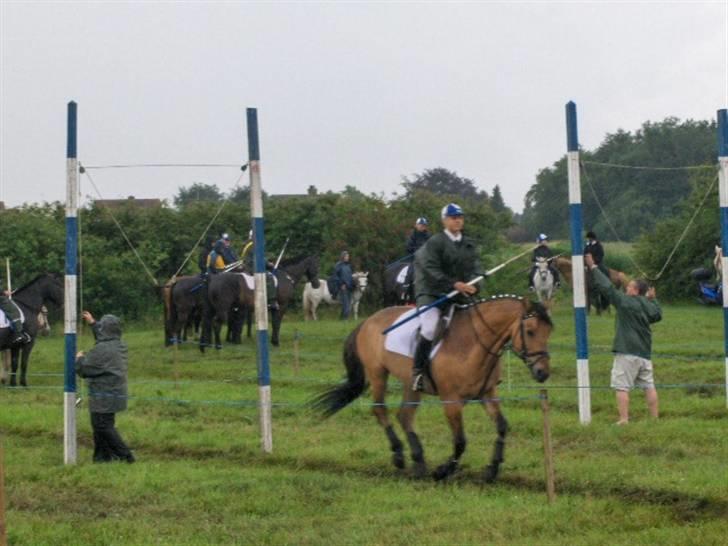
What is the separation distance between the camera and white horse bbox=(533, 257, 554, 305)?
34.4 m

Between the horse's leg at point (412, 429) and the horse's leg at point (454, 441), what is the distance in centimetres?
33

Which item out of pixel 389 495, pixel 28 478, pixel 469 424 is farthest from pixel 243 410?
pixel 389 495

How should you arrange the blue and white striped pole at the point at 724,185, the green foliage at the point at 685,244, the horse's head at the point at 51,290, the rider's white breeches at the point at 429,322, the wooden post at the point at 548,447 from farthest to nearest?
1. the green foliage at the point at 685,244
2. the horse's head at the point at 51,290
3. the blue and white striped pole at the point at 724,185
4. the rider's white breeches at the point at 429,322
5. the wooden post at the point at 548,447

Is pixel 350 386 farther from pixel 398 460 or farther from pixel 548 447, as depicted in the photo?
pixel 548 447

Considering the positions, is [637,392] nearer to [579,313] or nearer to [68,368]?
[579,313]

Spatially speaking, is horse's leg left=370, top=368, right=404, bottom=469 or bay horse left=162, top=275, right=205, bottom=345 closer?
horse's leg left=370, top=368, right=404, bottom=469

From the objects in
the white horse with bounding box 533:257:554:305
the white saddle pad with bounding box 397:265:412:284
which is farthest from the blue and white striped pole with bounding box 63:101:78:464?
the white horse with bounding box 533:257:554:305

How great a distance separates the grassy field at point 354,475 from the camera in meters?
12.2

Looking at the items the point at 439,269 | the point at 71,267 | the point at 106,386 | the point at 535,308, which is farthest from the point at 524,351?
the point at 71,267

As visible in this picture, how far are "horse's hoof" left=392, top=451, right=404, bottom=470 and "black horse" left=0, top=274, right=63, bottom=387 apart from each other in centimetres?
1229

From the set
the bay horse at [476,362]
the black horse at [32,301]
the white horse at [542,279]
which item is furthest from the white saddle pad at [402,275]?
the bay horse at [476,362]

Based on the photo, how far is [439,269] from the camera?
15.7 meters

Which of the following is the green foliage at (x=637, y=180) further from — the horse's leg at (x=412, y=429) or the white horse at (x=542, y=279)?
the horse's leg at (x=412, y=429)

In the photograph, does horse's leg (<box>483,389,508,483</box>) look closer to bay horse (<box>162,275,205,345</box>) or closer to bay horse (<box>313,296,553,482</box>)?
bay horse (<box>313,296,553,482</box>)
